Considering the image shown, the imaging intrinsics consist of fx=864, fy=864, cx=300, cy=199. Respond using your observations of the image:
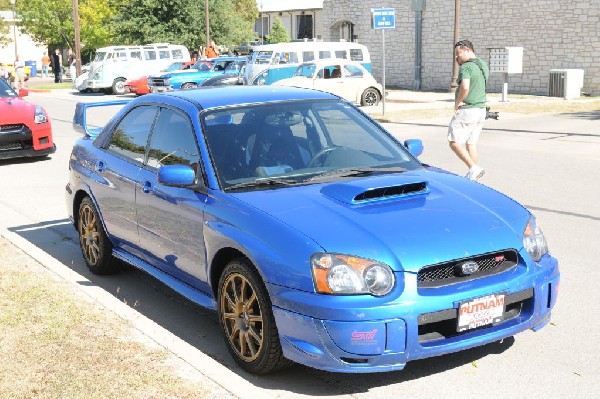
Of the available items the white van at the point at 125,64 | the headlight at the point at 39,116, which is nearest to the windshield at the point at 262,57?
the white van at the point at 125,64

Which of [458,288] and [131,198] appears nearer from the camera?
[458,288]

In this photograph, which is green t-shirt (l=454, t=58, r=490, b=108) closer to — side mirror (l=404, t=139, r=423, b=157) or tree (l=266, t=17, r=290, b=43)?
side mirror (l=404, t=139, r=423, b=157)

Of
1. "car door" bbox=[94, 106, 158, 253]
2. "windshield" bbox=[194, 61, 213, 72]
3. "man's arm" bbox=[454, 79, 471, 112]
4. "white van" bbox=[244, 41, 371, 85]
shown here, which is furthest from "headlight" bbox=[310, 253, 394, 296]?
"windshield" bbox=[194, 61, 213, 72]

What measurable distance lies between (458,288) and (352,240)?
0.59m

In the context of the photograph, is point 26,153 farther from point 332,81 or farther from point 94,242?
point 332,81

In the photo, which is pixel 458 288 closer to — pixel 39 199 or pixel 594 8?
pixel 39 199

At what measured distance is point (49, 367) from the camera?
477 centimetres

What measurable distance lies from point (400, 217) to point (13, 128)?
35.1 ft

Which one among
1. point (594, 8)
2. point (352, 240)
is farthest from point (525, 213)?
point (594, 8)

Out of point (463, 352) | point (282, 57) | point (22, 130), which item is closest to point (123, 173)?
point (463, 352)

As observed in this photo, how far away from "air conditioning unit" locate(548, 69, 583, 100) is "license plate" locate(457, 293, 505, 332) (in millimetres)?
24940

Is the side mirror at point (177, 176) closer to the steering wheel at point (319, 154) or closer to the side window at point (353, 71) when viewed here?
the steering wheel at point (319, 154)

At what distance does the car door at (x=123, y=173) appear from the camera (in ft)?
20.8

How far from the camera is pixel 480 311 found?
177 inches
